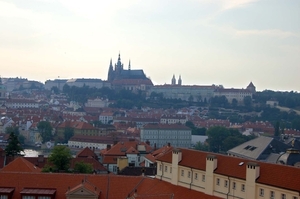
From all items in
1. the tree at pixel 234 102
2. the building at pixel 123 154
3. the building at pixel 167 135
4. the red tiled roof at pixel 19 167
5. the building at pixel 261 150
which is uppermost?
the tree at pixel 234 102

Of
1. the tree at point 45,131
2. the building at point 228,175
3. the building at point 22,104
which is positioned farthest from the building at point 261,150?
the building at point 22,104

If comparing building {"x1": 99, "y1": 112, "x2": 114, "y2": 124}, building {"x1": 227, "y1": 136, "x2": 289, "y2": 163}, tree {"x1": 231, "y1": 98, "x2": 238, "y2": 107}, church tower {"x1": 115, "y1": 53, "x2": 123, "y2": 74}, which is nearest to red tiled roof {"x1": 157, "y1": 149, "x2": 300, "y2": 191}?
building {"x1": 227, "y1": 136, "x2": 289, "y2": 163}

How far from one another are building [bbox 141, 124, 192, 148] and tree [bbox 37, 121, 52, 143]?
54.0ft

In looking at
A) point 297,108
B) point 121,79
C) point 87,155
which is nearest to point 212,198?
point 87,155

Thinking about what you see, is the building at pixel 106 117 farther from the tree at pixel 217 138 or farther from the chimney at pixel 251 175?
the chimney at pixel 251 175

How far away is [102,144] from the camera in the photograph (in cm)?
7619

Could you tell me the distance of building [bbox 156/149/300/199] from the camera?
17016 mm

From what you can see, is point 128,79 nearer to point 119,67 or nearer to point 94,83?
point 119,67

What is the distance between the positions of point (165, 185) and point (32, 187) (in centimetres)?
546

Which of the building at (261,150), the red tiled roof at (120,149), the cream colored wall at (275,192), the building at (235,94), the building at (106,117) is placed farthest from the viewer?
the building at (235,94)

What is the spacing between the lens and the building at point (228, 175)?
17.0 metres

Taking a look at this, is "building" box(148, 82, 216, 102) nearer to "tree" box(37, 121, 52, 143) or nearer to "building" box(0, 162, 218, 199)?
"tree" box(37, 121, 52, 143)

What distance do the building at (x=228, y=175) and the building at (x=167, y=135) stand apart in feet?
231

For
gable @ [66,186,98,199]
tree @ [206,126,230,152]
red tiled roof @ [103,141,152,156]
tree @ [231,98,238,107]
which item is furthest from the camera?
tree @ [231,98,238,107]
